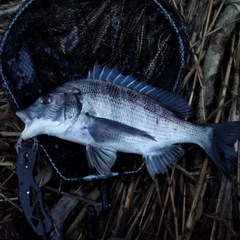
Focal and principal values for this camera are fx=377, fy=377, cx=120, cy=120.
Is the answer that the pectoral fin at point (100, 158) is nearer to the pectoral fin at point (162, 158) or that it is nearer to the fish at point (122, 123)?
the fish at point (122, 123)

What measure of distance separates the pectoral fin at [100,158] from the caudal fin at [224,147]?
2.86ft

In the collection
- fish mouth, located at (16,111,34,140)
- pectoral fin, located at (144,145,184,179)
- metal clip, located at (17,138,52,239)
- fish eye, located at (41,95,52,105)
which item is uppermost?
fish eye, located at (41,95,52,105)

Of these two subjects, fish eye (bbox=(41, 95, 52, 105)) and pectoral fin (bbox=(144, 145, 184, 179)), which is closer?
fish eye (bbox=(41, 95, 52, 105))

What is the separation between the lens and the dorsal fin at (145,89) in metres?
3.23

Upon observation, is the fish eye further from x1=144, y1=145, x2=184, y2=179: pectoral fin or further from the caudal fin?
the caudal fin

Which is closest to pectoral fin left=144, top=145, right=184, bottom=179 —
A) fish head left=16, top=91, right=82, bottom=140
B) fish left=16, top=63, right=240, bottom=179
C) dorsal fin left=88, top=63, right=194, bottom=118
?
fish left=16, top=63, right=240, bottom=179

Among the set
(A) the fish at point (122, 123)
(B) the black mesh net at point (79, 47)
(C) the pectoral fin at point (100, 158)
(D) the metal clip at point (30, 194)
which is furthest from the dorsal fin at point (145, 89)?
(D) the metal clip at point (30, 194)

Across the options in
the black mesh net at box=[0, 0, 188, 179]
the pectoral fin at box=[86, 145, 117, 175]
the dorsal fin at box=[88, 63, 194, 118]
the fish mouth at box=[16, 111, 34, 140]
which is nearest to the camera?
the fish mouth at box=[16, 111, 34, 140]

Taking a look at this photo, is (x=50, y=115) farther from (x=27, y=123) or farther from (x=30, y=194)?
(x=30, y=194)

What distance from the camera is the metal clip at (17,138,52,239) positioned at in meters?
3.25

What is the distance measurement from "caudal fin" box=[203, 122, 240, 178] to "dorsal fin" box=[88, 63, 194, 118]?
0.29m

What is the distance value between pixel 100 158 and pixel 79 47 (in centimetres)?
110

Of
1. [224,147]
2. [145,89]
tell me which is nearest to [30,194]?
[145,89]

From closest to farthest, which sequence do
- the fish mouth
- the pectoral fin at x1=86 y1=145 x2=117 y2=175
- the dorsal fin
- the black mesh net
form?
the fish mouth, the pectoral fin at x1=86 y1=145 x2=117 y2=175, the dorsal fin, the black mesh net
